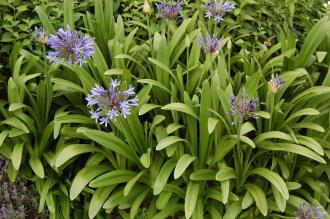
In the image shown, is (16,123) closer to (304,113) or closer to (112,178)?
(112,178)

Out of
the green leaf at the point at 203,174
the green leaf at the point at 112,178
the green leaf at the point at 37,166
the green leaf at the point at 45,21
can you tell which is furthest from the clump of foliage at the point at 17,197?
the green leaf at the point at 203,174

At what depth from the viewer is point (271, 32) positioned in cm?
422

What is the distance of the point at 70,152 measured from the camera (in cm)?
318

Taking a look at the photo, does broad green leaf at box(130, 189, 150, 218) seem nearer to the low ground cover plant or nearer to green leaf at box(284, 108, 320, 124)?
the low ground cover plant

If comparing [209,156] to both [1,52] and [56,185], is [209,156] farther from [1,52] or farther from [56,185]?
[1,52]

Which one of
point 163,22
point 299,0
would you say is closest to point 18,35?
point 163,22

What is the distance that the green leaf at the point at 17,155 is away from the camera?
3.18 meters

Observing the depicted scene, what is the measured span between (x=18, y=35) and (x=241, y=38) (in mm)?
1961

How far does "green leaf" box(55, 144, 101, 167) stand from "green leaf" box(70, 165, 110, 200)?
13 cm

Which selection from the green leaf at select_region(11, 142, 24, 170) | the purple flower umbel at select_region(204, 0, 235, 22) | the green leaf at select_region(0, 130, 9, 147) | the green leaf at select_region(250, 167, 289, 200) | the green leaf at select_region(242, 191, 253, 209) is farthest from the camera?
the purple flower umbel at select_region(204, 0, 235, 22)

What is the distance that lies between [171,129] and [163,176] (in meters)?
0.32

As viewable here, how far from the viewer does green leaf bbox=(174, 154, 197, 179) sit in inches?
116

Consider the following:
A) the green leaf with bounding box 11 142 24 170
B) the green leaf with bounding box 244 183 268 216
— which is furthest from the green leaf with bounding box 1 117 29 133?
the green leaf with bounding box 244 183 268 216

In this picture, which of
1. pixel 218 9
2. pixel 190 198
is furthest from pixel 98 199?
pixel 218 9
